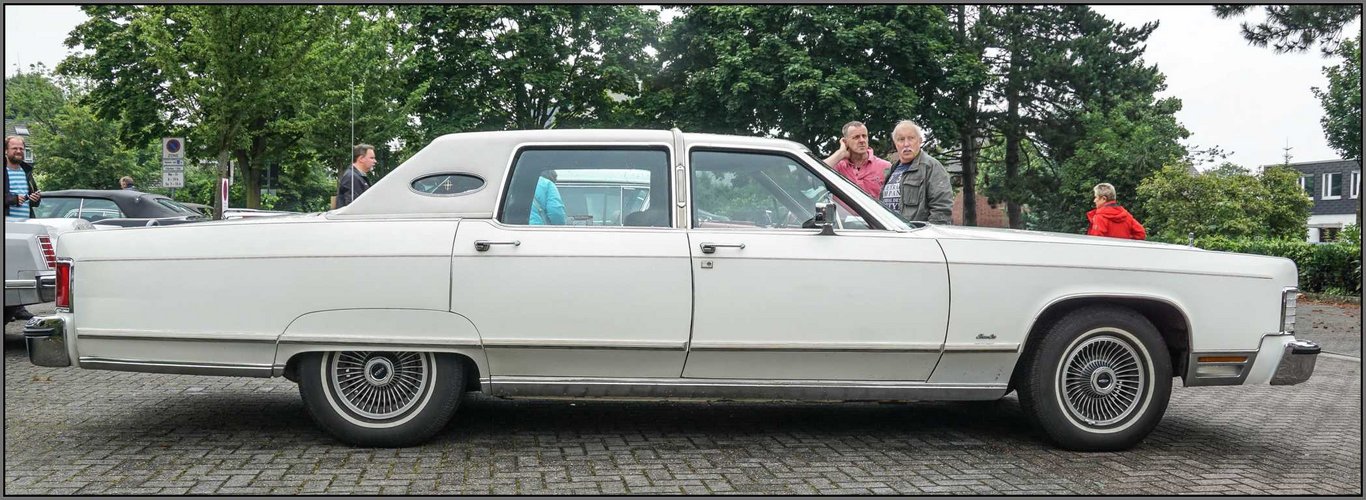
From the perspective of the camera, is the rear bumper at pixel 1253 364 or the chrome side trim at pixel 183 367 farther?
the rear bumper at pixel 1253 364

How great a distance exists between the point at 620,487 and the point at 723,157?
187cm

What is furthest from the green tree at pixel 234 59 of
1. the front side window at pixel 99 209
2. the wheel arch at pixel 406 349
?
the wheel arch at pixel 406 349

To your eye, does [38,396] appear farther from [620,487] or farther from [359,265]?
[620,487]

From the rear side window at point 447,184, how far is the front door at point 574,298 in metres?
0.26

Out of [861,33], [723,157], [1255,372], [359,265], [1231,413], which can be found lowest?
[1231,413]

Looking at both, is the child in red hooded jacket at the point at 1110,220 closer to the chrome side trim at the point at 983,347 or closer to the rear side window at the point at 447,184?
the chrome side trim at the point at 983,347

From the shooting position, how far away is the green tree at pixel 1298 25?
1683 centimetres

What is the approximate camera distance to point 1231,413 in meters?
6.85

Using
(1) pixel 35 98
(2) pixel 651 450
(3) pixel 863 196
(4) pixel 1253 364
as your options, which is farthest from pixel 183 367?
(1) pixel 35 98

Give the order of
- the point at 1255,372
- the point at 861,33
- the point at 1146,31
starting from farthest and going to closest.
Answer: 1. the point at 1146,31
2. the point at 861,33
3. the point at 1255,372

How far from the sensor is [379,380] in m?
5.27

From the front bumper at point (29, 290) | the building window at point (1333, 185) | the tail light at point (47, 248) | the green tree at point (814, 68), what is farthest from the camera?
the building window at point (1333, 185)

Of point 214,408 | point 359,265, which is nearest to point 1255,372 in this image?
point 359,265

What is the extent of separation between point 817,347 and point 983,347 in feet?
2.74
